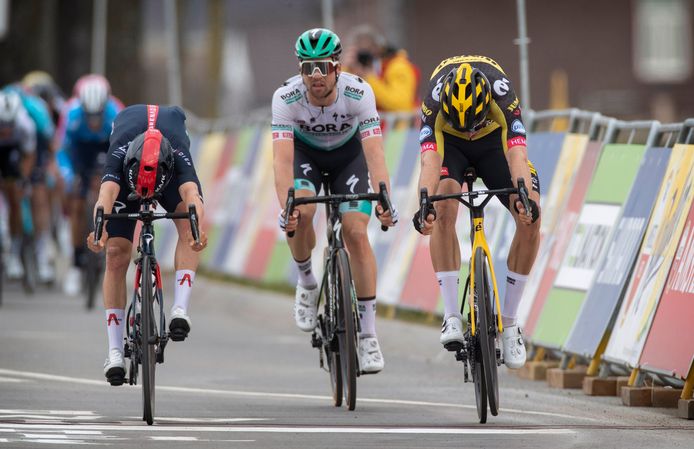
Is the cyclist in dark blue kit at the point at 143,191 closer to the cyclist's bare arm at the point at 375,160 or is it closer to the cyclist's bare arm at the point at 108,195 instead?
the cyclist's bare arm at the point at 108,195

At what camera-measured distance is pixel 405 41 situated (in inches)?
2040

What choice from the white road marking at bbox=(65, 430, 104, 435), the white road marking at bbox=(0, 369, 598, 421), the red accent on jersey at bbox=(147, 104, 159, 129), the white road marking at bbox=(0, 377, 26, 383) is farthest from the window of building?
the white road marking at bbox=(65, 430, 104, 435)

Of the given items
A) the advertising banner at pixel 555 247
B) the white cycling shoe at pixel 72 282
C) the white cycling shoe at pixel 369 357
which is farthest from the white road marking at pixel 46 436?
the white cycling shoe at pixel 72 282

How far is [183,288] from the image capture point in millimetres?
10859

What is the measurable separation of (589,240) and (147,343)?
3644 mm

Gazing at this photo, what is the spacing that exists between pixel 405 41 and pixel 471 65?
4115 centimetres

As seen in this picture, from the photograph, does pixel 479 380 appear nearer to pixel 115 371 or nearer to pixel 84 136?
pixel 115 371

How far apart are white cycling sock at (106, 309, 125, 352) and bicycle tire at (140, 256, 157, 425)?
554 millimetres

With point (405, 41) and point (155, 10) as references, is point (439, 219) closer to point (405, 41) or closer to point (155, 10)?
point (405, 41)

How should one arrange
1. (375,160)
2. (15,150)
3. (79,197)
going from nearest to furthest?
(375,160) → (79,197) → (15,150)

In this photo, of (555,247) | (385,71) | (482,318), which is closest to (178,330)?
(482,318)

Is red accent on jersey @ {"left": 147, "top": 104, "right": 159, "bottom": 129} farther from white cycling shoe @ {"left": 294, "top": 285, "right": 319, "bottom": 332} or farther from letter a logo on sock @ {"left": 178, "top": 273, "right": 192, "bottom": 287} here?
white cycling shoe @ {"left": 294, "top": 285, "right": 319, "bottom": 332}

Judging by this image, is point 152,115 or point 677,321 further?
point 152,115

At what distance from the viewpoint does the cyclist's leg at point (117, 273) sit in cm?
1092
